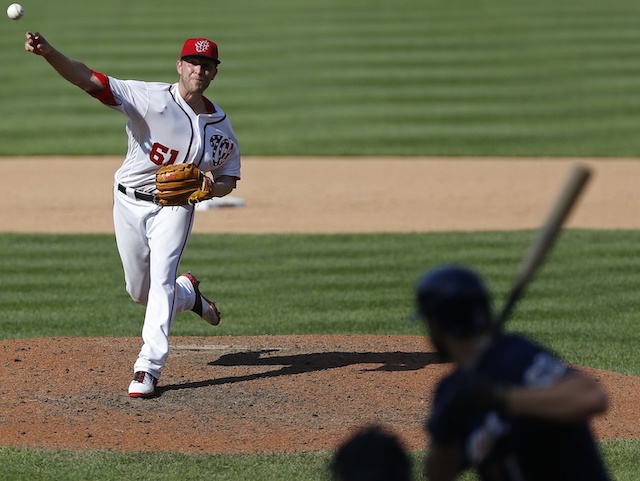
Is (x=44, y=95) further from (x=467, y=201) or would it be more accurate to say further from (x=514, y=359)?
(x=514, y=359)

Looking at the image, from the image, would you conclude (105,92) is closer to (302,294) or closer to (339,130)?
(302,294)

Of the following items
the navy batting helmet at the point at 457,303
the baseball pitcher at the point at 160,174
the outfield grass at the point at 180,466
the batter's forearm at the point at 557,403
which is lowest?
the outfield grass at the point at 180,466

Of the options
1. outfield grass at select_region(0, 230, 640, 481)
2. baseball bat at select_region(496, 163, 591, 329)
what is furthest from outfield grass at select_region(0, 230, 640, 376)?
baseball bat at select_region(496, 163, 591, 329)

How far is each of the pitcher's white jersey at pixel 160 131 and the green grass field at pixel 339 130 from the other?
6.87 ft

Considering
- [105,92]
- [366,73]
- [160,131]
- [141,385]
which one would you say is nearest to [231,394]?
[141,385]

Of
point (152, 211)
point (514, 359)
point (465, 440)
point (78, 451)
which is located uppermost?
point (514, 359)

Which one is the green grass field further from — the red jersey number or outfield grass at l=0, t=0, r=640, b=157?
the red jersey number

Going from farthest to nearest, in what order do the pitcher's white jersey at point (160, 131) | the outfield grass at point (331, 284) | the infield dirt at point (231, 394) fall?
the outfield grass at point (331, 284) → the pitcher's white jersey at point (160, 131) → the infield dirt at point (231, 394)

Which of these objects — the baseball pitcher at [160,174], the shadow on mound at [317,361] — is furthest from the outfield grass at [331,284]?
the baseball pitcher at [160,174]

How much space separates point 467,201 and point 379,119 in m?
5.99

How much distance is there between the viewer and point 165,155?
7.09 m

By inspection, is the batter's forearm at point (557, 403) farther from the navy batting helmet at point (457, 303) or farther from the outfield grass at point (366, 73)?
the outfield grass at point (366, 73)

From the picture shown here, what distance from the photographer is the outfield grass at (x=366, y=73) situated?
20.8 meters

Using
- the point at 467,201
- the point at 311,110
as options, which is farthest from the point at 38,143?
the point at 467,201
